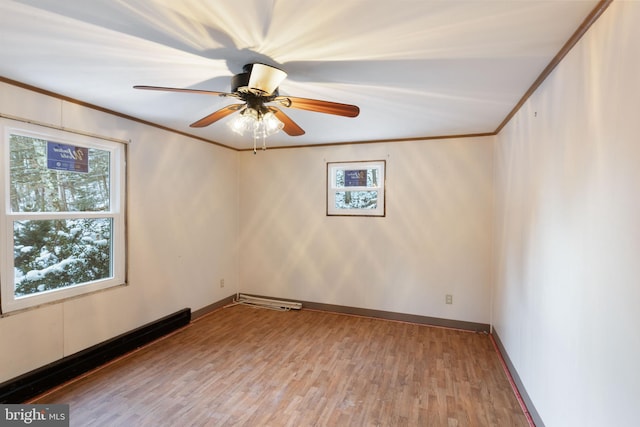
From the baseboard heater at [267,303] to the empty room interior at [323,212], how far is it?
0.9 inches

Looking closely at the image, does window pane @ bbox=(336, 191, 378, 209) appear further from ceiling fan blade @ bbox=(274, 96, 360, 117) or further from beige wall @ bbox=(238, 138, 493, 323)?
ceiling fan blade @ bbox=(274, 96, 360, 117)

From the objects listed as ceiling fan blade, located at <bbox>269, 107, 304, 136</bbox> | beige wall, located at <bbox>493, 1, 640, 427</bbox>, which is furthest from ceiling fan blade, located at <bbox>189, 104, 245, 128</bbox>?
beige wall, located at <bbox>493, 1, 640, 427</bbox>

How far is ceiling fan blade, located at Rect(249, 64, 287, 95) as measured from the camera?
1.75m

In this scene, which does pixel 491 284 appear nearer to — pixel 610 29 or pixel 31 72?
pixel 610 29

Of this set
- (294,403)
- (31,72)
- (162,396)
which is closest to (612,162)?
(294,403)

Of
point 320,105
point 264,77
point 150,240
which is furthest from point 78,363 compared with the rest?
point 320,105

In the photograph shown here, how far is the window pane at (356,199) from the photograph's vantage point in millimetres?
4141

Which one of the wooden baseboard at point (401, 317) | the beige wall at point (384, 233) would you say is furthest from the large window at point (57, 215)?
the wooden baseboard at point (401, 317)

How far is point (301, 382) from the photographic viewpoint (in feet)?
8.54

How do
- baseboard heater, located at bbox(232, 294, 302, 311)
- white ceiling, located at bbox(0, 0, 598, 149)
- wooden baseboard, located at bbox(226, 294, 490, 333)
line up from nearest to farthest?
white ceiling, located at bbox(0, 0, 598, 149)
wooden baseboard, located at bbox(226, 294, 490, 333)
baseboard heater, located at bbox(232, 294, 302, 311)

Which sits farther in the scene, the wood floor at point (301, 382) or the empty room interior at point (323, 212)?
the wood floor at point (301, 382)

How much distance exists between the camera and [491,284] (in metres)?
3.62

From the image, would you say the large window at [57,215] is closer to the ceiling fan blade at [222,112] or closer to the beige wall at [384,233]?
the ceiling fan blade at [222,112]

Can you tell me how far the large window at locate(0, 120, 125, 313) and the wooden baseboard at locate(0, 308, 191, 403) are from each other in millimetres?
528
